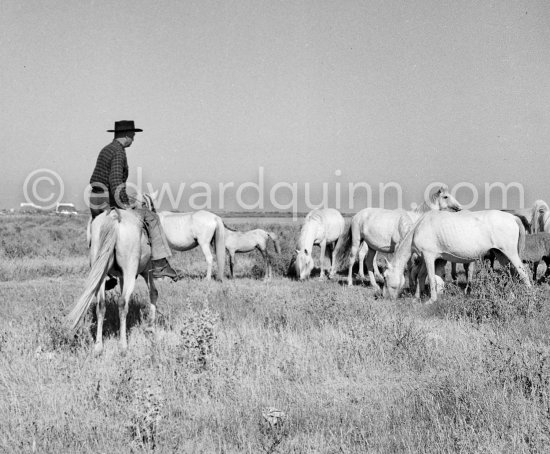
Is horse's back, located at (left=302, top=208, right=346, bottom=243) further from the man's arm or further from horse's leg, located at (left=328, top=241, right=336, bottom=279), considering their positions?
the man's arm

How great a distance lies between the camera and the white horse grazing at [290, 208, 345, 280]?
15.0 meters

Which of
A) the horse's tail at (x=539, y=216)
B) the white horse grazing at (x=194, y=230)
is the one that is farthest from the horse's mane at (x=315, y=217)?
the horse's tail at (x=539, y=216)

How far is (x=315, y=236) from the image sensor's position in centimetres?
1563

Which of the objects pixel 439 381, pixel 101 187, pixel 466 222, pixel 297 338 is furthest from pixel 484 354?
pixel 101 187

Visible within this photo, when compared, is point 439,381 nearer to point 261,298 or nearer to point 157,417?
point 157,417

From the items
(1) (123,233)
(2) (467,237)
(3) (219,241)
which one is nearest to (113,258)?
(1) (123,233)

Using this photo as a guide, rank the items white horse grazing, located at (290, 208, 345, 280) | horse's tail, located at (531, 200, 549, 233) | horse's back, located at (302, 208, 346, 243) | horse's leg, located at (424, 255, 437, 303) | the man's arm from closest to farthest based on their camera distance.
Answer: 1. the man's arm
2. horse's leg, located at (424, 255, 437, 303)
3. white horse grazing, located at (290, 208, 345, 280)
4. horse's back, located at (302, 208, 346, 243)
5. horse's tail, located at (531, 200, 549, 233)

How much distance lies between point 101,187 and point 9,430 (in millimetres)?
4211

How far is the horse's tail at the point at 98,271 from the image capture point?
258 inches

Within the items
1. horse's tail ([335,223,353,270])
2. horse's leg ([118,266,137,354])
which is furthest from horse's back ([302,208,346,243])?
horse's leg ([118,266,137,354])

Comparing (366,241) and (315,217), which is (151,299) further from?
(315,217)

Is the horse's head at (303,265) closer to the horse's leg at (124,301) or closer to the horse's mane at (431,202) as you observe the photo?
the horse's mane at (431,202)

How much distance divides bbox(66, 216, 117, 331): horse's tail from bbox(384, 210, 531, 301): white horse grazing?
6.30 metres

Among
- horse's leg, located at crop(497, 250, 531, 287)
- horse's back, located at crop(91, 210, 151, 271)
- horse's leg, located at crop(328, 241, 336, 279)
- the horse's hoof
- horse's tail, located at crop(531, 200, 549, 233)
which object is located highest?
horse's back, located at crop(91, 210, 151, 271)
